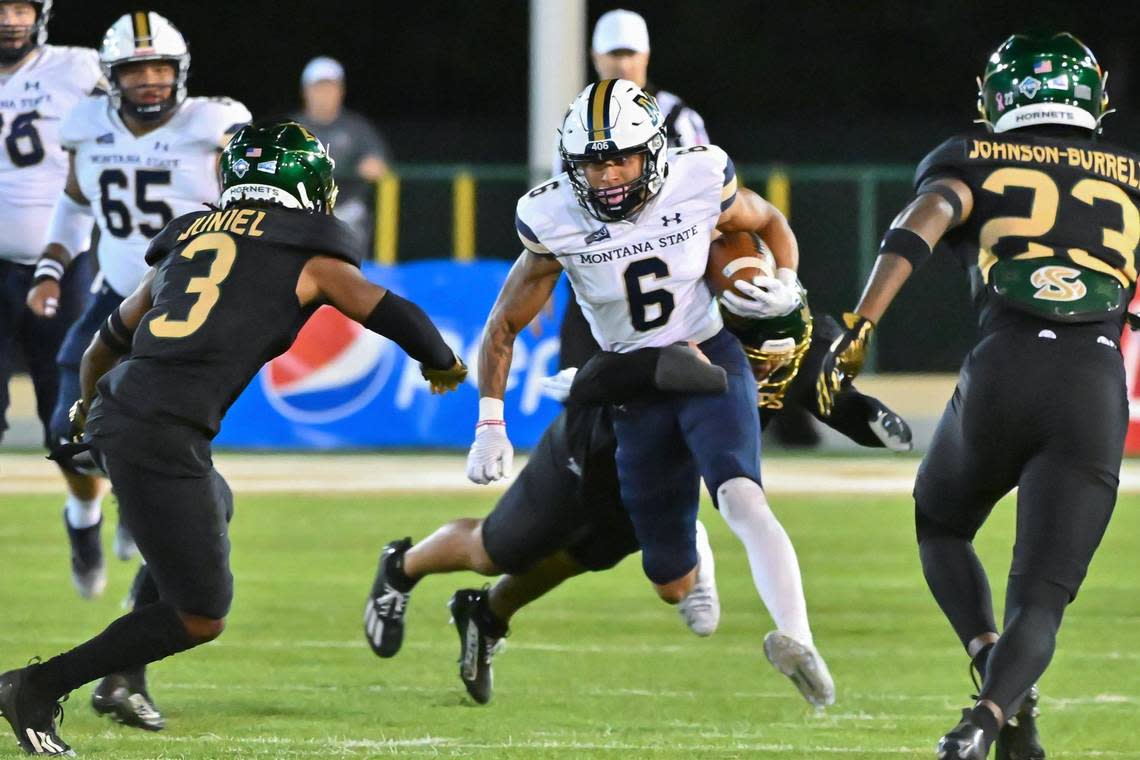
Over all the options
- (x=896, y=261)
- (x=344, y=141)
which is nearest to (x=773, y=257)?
(x=896, y=261)

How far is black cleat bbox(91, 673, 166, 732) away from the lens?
5828 millimetres

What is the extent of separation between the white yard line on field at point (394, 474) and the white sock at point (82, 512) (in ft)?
10.5

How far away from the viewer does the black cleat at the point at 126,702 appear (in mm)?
5828

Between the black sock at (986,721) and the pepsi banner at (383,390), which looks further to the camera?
the pepsi banner at (383,390)

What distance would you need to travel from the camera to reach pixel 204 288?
5352mm

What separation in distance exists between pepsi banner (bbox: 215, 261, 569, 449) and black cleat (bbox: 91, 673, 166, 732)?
23.5 feet

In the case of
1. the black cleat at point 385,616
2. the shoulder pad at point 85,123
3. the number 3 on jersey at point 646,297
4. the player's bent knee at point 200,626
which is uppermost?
the shoulder pad at point 85,123

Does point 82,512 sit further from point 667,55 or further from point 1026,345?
point 667,55

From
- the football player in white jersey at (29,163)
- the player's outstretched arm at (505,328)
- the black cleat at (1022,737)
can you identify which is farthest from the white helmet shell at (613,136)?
the football player in white jersey at (29,163)

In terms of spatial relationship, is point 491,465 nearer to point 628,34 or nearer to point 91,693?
point 91,693

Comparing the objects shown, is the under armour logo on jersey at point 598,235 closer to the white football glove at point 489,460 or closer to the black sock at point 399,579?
the white football glove at point 489,460

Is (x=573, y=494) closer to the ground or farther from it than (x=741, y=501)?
closer to the ground

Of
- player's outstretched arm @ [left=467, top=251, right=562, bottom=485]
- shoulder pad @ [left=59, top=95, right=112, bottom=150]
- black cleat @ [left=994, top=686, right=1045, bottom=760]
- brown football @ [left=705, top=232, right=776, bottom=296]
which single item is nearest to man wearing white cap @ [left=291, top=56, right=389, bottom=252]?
shoulder pad @ [left=59, top=95, right=112, bottom=150]

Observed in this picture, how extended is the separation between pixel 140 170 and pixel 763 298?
2.75m
